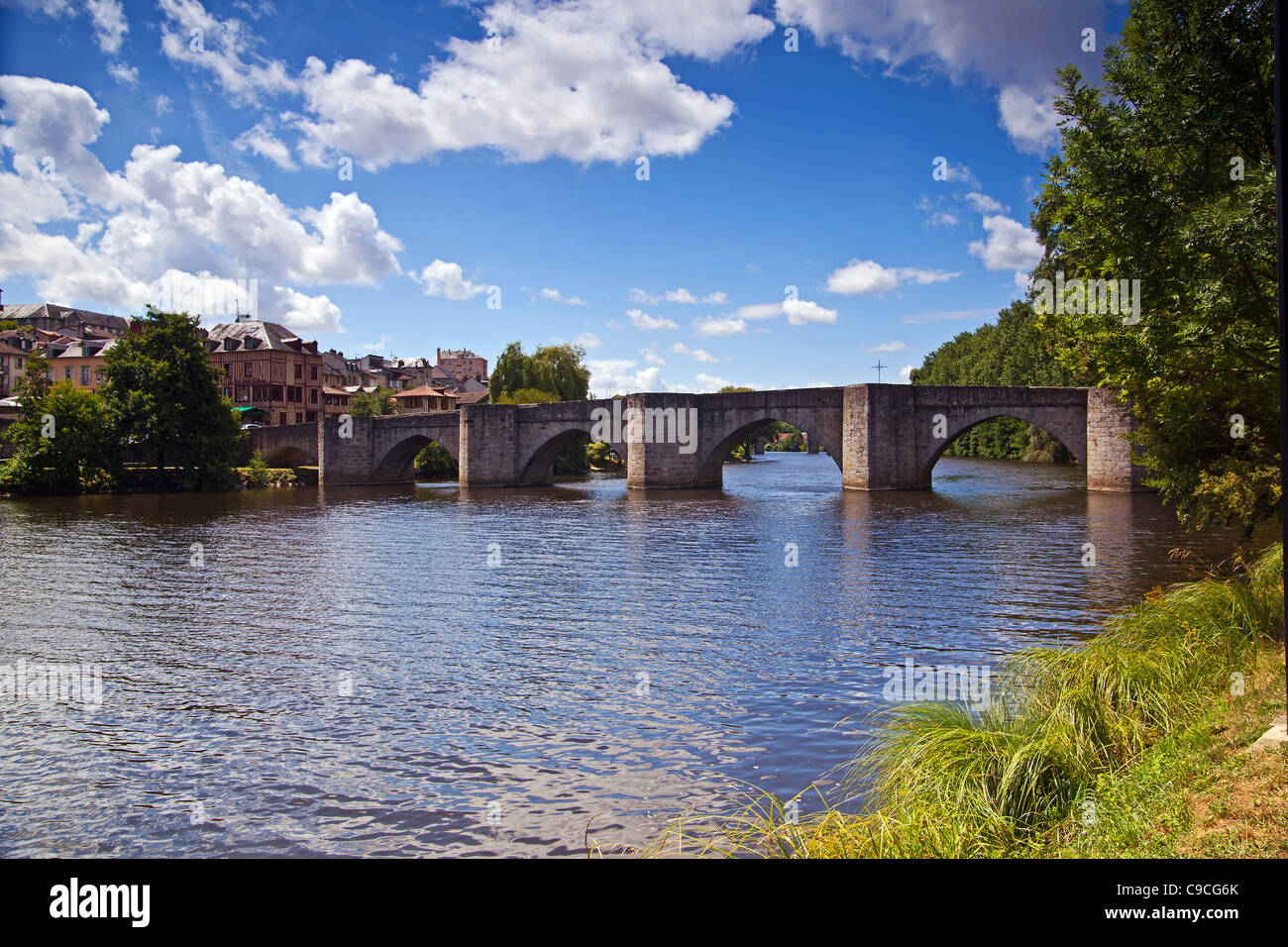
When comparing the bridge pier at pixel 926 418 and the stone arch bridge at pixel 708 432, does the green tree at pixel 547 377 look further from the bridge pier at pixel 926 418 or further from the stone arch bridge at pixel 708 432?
the bridge pier at pixel 926 418

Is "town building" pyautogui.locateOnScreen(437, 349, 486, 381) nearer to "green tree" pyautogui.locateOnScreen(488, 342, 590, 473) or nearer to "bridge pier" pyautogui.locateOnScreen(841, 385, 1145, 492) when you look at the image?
"green tree" pyautogui.locateOnScreen(488, 342, 590, 473)

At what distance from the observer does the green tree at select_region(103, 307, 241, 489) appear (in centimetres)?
5169

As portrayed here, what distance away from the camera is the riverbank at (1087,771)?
559 cm

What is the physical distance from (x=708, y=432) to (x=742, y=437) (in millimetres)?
2625

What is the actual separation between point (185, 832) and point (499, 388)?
225ft

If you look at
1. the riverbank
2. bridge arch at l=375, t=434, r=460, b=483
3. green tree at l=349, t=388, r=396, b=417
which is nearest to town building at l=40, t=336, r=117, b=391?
green tree at l=349, t=388, r=396, b=417

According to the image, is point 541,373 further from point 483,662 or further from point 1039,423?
point 483,662

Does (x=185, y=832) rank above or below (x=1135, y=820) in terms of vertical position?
below

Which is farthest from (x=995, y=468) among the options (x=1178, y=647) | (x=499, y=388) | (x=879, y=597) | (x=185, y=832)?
(x=185, y=832)

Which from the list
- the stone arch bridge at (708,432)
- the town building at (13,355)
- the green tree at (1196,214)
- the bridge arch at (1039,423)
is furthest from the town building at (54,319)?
the green tree at (1196,214)

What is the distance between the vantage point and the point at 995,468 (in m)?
68.9

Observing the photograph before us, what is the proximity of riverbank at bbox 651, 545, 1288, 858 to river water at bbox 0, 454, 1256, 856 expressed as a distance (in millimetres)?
1575

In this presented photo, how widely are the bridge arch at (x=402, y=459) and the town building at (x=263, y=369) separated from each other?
1955 cm

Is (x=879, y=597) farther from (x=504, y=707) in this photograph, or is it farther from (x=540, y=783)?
(x=540, y=783)
